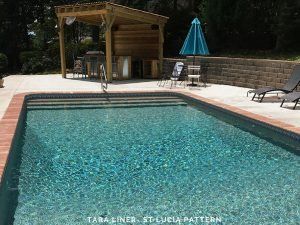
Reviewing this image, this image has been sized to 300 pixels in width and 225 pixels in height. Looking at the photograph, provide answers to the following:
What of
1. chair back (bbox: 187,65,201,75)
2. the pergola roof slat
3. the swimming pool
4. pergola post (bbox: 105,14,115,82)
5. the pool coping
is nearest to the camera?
the swimming pool

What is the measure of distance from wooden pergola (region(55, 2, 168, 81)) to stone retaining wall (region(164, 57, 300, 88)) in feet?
6.43

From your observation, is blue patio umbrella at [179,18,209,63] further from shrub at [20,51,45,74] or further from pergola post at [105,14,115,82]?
shrub at [20,51,45,74]

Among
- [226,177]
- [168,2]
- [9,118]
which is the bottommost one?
[226,177]

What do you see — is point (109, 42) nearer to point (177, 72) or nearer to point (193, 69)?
point (177, 72)

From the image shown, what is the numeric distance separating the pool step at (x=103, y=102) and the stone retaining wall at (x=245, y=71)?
2.62m

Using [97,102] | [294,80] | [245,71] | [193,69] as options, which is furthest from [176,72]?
[294,80]

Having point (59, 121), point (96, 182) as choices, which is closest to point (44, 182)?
point (96, 182)

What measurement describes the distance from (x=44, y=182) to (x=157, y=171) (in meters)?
1.62

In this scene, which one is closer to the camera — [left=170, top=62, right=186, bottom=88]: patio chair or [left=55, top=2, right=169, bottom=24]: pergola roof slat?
[left=170, top=62, right=186, bottom=88]: patio chair

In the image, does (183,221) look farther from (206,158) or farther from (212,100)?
(212,100)

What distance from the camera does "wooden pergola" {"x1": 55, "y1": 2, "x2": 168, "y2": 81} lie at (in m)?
Result: 13.8

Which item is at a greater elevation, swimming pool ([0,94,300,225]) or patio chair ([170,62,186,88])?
patio chair ([170,62,186,88])

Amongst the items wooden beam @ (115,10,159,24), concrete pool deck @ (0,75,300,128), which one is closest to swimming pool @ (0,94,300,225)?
concrete pool deck @ (0,75,300,128)

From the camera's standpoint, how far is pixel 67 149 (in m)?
6.55
